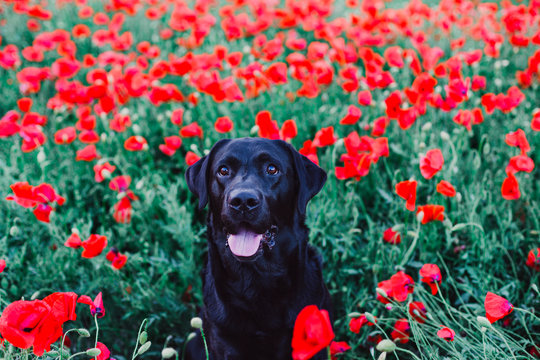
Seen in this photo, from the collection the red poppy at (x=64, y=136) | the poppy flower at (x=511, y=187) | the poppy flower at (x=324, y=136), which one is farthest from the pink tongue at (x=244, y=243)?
the red poppy at (x=64, y=136)

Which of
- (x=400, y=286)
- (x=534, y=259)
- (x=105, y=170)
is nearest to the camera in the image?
(x=400, y=286)

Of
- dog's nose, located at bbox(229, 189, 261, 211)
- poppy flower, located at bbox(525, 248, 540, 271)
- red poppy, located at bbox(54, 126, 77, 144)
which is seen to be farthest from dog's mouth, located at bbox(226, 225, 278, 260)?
red poppy, located at bbox(54, 126, 77, 144)

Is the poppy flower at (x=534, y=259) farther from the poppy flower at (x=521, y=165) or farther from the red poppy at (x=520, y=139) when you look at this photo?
the red poppy at (x=520, y=139)

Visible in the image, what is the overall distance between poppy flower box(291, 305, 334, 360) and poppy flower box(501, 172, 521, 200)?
1.34 metres

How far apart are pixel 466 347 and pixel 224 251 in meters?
1.18

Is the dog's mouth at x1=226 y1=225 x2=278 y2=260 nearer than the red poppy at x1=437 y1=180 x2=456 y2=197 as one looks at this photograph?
Yes

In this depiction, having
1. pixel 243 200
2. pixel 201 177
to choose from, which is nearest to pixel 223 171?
pixel 201 177

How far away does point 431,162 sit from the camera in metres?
2.30

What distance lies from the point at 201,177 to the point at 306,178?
55 cm

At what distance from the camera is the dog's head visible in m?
2.09

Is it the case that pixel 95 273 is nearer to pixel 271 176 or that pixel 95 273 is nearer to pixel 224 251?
pixel 224 251

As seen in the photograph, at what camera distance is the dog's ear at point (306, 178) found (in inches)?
90.6

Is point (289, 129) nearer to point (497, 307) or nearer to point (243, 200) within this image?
point (243, 200)

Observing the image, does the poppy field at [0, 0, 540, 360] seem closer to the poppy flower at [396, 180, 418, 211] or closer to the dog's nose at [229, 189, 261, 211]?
the poppy flower at [396, 180, 418, 211]
